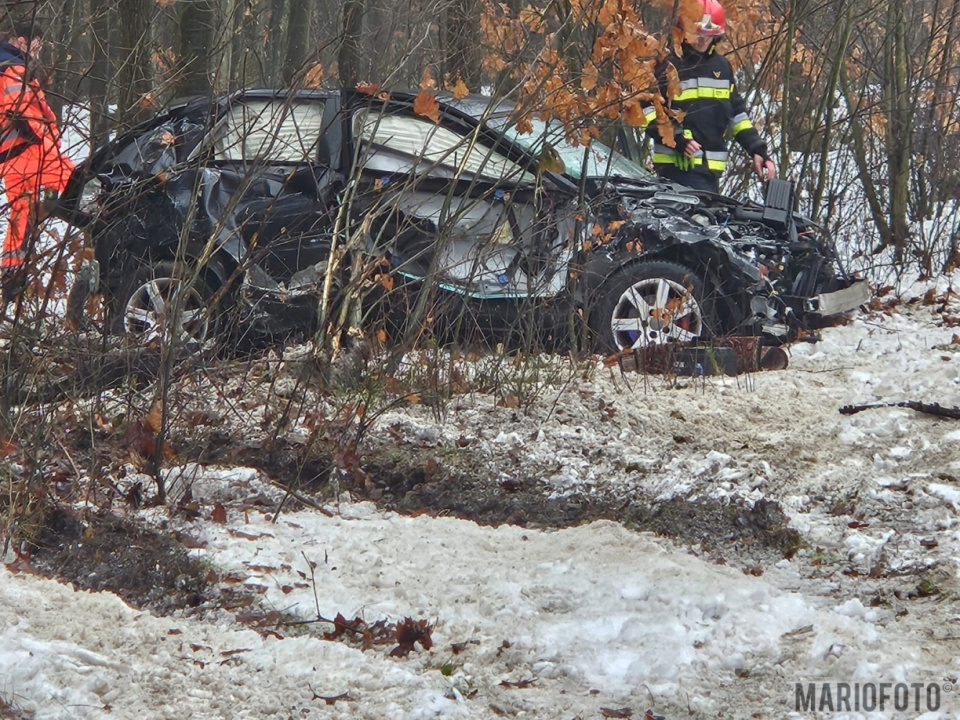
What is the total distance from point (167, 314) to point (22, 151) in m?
0.80

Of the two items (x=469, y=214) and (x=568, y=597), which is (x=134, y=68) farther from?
(x=568, y=597)

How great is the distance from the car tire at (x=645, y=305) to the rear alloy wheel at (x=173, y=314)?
2213 millimetres

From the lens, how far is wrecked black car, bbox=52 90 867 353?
5.45 meters

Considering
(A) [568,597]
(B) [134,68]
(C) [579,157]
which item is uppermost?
(C) [579,157]

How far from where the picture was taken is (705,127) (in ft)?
25.1

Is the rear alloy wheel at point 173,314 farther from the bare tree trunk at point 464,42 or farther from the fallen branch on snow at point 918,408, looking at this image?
the bare tree trunk at point 464,42

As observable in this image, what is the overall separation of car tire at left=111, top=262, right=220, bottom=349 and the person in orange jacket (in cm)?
54

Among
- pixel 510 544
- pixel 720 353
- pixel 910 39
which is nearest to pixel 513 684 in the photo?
pixel 510 544

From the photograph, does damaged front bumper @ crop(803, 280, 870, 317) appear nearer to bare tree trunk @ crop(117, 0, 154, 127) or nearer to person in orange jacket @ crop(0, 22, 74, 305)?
bare tree trunk @ crop(117, 0, 154, 127)

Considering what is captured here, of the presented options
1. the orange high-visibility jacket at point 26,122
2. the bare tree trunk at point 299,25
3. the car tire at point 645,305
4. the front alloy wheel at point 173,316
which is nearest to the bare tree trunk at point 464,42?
the bare tree trunk at point 299,25

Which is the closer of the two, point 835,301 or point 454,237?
point 454,237

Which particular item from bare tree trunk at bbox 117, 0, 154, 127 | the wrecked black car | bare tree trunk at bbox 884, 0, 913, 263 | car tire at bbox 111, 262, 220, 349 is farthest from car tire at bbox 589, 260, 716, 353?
bare tree trunk at bbox 884, 0, 913, 263

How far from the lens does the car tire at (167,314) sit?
454 cm

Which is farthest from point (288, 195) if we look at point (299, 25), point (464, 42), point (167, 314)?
point (299, 25)
